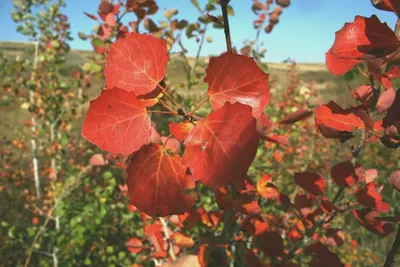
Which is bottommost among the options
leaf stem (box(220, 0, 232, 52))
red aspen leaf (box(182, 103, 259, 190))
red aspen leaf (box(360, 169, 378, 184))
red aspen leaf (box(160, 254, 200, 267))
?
red aspen leaf (box(160, 254, 200, 267))

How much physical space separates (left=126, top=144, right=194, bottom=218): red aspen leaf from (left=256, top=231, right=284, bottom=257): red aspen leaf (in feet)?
1.73

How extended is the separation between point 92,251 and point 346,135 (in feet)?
7.96

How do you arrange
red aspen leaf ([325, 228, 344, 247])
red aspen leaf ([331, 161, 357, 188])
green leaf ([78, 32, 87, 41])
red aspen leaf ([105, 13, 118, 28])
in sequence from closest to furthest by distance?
red aspen leaf ([331, 161, 357, 188]) → red aspen leaf ([325, 228, 344, 247]) → red aspen leaf ([105, 13, 118, 28]) → green leaf ([78, 32, 87, 41])

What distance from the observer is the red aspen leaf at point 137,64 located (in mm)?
478

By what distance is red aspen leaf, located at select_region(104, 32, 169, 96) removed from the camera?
1.57 feet

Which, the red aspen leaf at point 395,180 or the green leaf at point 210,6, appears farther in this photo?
the green leaf at point 210,6

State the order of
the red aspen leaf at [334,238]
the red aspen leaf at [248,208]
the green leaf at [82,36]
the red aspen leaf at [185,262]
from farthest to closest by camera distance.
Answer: the green leaf at [82,36] < the red aspen leaf at [334,238] < the red aspen leaf at [248,208] < the red aspen leaf at [185,262]

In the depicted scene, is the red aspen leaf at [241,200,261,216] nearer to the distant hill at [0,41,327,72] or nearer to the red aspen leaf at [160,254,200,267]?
the red aspen leaf at [160,254,200,267]

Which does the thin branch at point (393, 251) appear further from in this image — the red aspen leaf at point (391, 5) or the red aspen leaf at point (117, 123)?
the red aspen leaf at point (117, 123)

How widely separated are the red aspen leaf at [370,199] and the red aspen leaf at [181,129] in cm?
58

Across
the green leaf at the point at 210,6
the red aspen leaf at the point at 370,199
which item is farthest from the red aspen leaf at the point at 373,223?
the green leaf at the point at 210,6

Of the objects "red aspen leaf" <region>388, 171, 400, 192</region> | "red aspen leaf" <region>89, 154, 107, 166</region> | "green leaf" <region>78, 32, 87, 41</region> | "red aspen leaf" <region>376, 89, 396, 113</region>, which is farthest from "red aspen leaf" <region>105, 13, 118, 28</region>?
"red aspen leaf" <region>388, 171, 400, 192</region>

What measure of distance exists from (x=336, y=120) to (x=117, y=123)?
0.40 meters

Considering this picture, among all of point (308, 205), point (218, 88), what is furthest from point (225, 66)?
point (308, 205)
